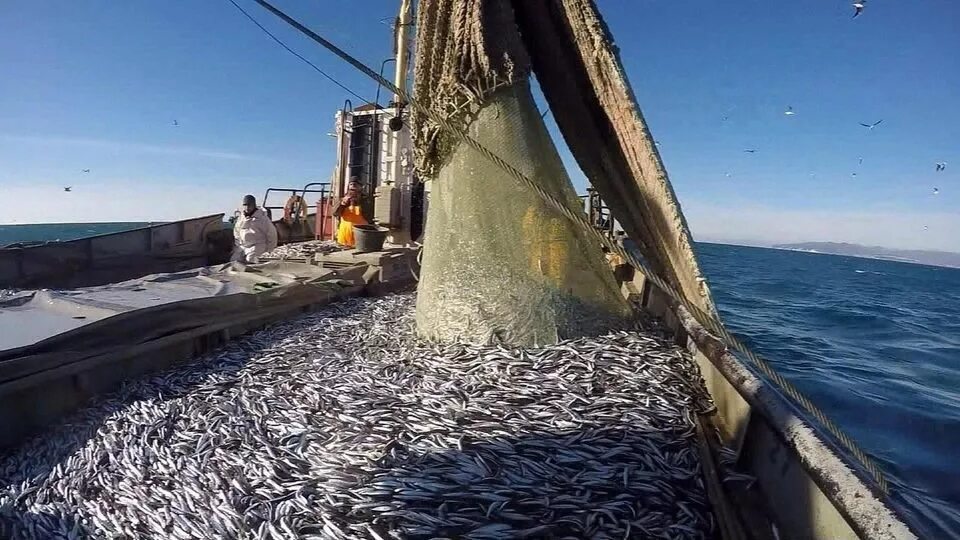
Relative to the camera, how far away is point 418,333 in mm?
5926

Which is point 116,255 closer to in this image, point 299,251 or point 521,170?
point 299,251

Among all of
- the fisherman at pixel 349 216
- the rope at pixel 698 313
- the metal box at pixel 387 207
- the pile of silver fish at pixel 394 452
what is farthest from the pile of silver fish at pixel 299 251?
the rope at pixel 698 313

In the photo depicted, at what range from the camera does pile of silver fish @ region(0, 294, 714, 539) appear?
3.18 metres

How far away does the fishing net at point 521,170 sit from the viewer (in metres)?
5.11

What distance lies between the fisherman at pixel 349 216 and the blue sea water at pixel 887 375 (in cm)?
776

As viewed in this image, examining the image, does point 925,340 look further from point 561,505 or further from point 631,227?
point 561,505

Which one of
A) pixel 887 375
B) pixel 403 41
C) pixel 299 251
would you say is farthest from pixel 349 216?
pixel 887 375

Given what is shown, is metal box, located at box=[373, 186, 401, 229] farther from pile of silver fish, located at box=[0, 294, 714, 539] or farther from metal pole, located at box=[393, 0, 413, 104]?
pile of silver fish, located at box=[0, 294, 714, 539]

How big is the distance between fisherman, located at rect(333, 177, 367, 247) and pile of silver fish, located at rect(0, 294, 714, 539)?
7.22 m

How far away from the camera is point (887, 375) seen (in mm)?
12523

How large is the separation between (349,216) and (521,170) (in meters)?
8.05

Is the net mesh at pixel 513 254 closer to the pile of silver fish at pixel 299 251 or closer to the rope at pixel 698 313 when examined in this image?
the rope at pixel 698 313

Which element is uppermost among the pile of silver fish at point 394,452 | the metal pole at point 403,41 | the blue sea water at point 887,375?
the metal pole at point 403,41

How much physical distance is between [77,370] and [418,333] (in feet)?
10.9
